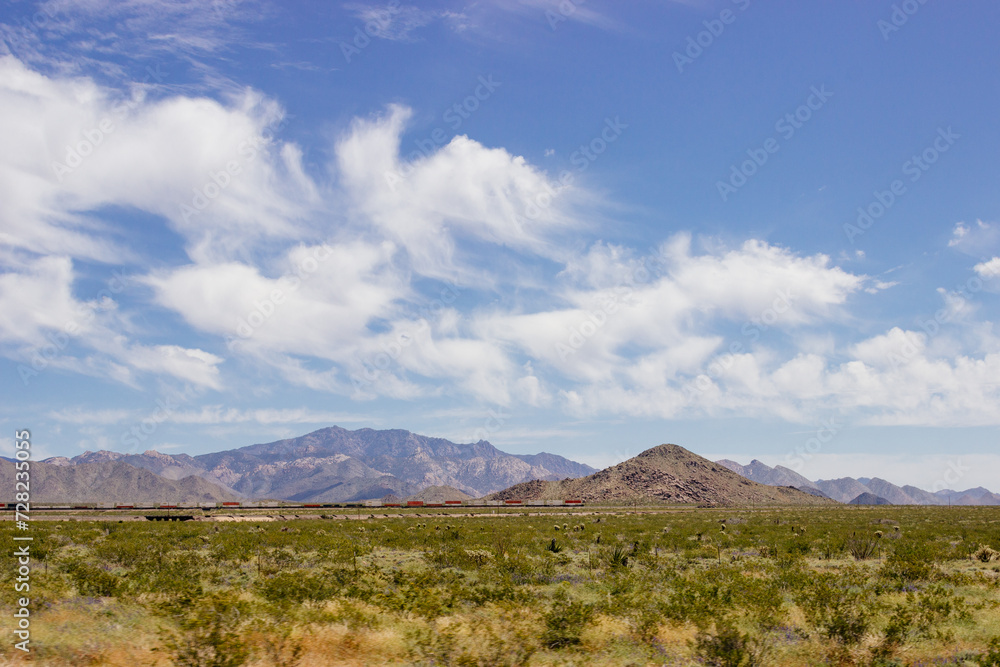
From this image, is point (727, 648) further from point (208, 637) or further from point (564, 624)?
point (208, 637)

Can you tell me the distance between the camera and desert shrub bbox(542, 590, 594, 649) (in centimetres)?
1407

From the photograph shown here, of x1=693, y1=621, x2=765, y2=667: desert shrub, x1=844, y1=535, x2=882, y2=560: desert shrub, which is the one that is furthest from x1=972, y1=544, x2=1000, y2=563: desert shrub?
x1=693, y1=621, x2=765, y2=667: desert shrub

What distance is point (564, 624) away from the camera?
48.0ft

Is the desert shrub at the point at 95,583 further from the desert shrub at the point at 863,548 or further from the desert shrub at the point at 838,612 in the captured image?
the desert shrub at the point at 863,548

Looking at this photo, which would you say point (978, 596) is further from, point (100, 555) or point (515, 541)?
point (100, 555)

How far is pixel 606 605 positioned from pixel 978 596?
12251mm

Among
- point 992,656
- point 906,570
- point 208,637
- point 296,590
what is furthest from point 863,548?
point 208,637

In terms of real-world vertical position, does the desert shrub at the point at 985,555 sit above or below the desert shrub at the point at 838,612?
below

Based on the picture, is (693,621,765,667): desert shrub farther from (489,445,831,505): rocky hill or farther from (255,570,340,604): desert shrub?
(489,445,831,505): rocky hill

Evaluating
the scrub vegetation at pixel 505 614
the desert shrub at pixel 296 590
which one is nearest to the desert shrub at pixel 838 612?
the scrub vegetation at pixel 505 614

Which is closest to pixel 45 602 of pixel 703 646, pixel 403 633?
pixel 403 633

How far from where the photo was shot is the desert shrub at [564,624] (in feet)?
46.2

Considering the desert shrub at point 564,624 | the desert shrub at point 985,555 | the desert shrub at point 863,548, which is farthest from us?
the desert shrub at point 863,548

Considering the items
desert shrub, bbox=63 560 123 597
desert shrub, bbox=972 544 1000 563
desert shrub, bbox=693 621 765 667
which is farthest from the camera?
desert shrub, bbox=972 544 1000 563
